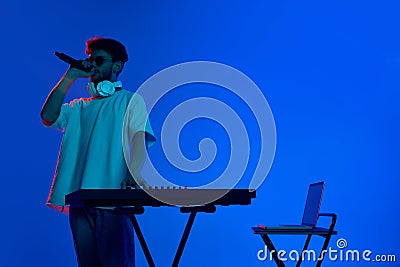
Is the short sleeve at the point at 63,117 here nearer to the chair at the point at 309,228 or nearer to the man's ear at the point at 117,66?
the man's ear at the point at 117,66

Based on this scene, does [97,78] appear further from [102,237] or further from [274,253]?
[274,253]

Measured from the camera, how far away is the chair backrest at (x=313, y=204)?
123 inches

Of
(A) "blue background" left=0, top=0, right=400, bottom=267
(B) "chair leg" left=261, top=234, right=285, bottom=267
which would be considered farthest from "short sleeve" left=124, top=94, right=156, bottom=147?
(A) "blue background" left=0, top=0, right=400, bottom=267

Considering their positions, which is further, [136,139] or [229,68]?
[229,68]


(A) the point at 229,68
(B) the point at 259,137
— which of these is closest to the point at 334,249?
(B) the point at 259,137

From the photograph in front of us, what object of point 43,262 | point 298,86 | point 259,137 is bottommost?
point 43,262

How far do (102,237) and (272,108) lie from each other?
1.84 m

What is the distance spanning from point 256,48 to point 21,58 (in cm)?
146

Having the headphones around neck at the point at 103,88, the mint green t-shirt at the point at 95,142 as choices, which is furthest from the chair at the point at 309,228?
the headphones around neck at the point at 103,88

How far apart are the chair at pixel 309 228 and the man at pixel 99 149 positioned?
2.86 feet

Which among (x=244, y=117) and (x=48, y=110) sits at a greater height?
(x=244, y=117)

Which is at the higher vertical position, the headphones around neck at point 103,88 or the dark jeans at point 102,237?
the headphones around neck at point 103,88

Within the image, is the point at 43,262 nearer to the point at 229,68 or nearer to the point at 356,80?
the point at 229,68

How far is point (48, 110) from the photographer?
2387 mm
